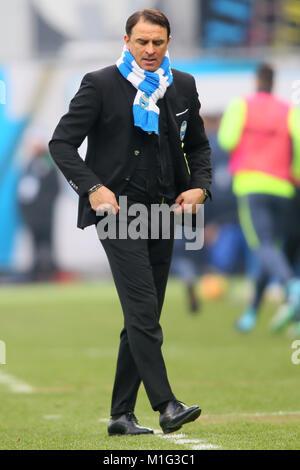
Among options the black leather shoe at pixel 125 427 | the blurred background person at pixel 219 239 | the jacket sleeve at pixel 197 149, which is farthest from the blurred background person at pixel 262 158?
the black leather shoe at pixel 125 427

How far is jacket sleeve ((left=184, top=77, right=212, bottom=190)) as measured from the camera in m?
5.53

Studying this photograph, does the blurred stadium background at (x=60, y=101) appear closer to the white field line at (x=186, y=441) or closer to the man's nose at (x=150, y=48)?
the man's nose at (x=150, y=48)

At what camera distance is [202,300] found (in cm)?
1474

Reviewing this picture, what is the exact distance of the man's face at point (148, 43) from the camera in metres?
→ 5.21

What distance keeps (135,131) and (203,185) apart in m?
0.46

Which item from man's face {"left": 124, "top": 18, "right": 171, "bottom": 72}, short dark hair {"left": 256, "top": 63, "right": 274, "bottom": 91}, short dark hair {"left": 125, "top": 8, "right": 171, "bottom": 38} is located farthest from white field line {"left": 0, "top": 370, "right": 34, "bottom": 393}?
short dark hair {"left": 256, "top": 63, "right": 274, "bottom": 91}

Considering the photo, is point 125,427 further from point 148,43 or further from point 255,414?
point 148,43

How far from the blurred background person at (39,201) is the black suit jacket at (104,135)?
12.1 meters

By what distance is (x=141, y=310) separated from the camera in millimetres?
5297

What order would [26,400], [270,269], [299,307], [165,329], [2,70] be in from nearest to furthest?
[26,400] < [299,307] < [270,269] < [165,329] < [2,70]

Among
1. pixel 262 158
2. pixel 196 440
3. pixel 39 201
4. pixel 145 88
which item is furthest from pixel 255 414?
pixel 39 201

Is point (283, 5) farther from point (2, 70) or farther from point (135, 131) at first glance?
point (135, 131)

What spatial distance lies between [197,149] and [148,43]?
70 cm

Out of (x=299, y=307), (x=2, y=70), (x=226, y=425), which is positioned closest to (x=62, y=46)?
(x=2, y=70)
